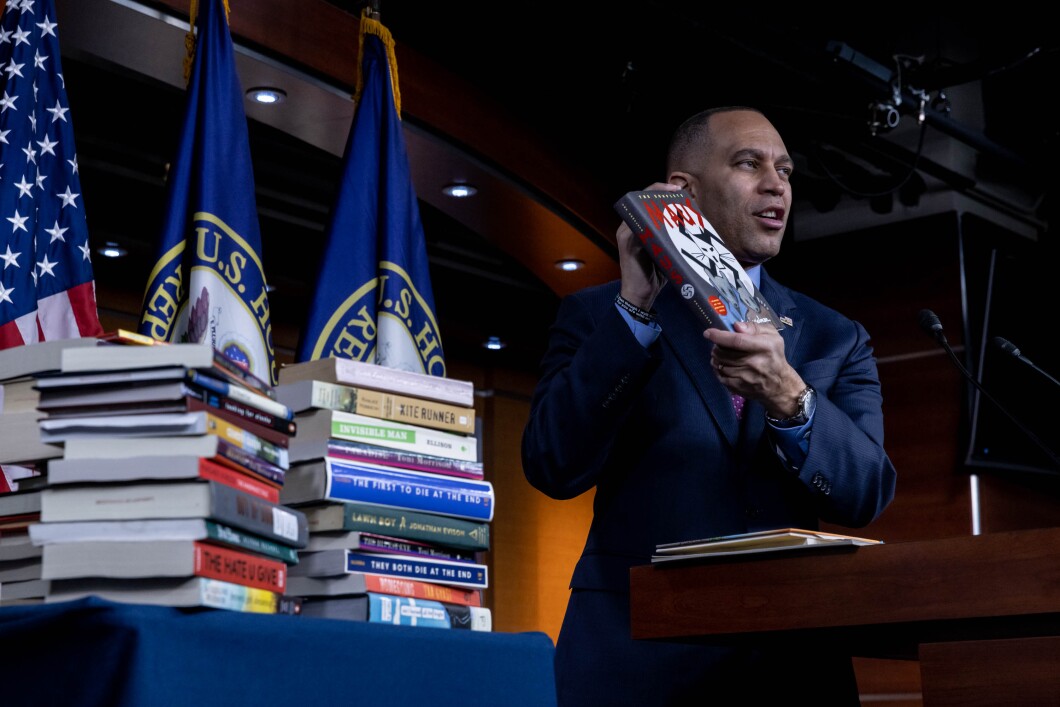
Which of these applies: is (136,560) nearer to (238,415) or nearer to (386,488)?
(238,415)

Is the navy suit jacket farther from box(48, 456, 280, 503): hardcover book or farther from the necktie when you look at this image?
box(48, 456, 280, 503): hardcover book

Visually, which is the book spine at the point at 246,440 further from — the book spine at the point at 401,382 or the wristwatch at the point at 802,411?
the wristwatch at the point at 802,411

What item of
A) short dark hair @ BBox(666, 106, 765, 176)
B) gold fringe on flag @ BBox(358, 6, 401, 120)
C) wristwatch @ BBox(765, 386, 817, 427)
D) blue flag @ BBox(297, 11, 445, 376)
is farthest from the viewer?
gold fringe on flag @ BBox(358, 6, 401, 120)

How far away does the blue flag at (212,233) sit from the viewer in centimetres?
269

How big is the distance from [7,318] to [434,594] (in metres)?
1.53

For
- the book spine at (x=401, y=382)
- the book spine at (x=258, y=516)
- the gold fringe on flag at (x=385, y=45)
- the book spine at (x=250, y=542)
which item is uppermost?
the gold fringe on flag at (x=385, y=45)

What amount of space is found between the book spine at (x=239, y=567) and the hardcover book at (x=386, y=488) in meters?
0.12

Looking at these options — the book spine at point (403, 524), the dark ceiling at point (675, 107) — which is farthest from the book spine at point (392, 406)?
the dark ceiling at point (675, 107)

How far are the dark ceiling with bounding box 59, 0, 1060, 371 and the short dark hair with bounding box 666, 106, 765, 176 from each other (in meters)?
1.95

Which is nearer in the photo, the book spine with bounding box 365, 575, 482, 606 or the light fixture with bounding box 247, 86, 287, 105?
the book spine with bounding box 365, 575, 482, 606

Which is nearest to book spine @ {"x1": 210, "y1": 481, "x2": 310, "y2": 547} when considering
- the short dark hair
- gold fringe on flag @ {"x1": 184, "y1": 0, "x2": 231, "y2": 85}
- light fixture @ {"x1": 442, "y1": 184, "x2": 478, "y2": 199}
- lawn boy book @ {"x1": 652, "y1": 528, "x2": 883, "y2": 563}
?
lawn boy book @ {"x1": 652, "y1": 528, "x2": 883, "y2": 563}

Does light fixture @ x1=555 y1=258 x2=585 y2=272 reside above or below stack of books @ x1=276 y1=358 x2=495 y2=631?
above

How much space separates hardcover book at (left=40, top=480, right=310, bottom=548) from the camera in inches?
41.8

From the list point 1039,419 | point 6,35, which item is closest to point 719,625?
point 6,35
